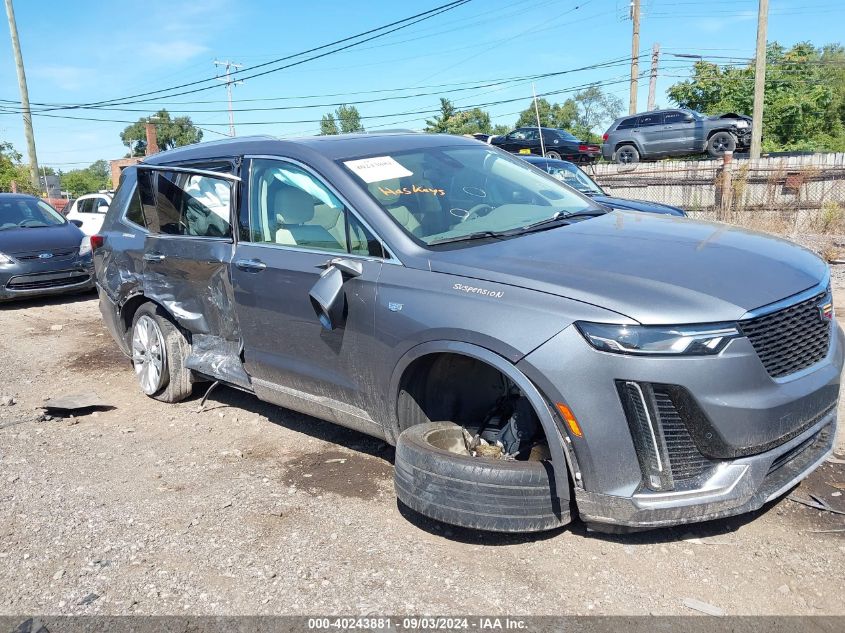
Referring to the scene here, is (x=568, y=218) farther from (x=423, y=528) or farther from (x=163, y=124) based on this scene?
(x=163, y=124)

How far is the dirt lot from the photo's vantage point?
117 inches

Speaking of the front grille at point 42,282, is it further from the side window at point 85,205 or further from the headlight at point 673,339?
the headlight at point 673,339

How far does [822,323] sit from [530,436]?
1.42 metres

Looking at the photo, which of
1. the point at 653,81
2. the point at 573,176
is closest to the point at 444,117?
the point at 653,81

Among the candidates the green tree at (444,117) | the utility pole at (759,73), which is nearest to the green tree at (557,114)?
the green tree at (444,117)

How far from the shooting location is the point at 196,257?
15.8ft

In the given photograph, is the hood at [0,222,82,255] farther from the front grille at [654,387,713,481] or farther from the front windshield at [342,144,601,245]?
the front grille at [654,387,713,481]

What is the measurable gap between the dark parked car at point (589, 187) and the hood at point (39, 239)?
21.9 feet

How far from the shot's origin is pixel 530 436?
3.45 m

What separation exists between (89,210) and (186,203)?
12204 millimetres

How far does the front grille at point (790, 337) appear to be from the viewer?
9.46 ft

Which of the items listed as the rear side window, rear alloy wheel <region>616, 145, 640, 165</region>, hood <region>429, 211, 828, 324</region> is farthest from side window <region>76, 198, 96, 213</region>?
rear alloy wheel <region>616, 145, 640, 165</region>

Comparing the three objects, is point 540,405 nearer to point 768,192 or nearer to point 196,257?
point 196,257

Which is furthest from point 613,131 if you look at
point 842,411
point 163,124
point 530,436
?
point 163,124
